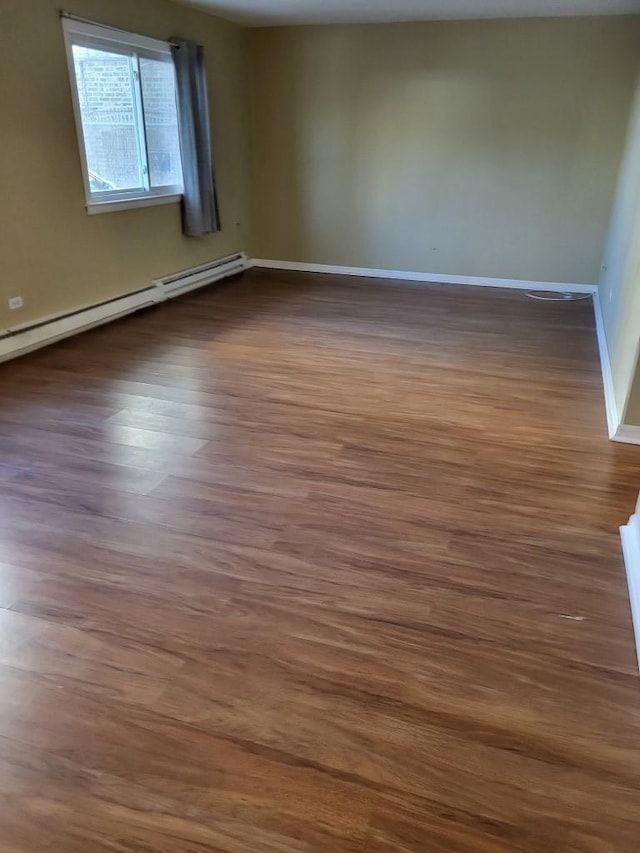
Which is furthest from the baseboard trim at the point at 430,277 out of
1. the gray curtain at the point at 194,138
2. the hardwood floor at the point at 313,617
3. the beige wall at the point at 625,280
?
the hardwood floor at the point at 313,617

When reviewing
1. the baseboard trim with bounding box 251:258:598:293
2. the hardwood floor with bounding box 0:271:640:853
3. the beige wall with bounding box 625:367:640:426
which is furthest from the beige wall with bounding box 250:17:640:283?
the beige wall with bounding box 625:367:640:426

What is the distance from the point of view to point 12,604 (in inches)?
78.1

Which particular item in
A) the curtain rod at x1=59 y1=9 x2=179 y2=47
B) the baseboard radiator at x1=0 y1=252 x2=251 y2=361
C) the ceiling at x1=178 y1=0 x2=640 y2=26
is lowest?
the baseboard radiator at x1=0 y1=252 x2=251 y2=361

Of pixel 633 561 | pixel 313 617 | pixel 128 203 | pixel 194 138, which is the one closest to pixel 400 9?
Result: pixel 194 138

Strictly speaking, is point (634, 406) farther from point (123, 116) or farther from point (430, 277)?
point (123, 116)

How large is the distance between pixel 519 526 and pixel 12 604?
68.1 inches

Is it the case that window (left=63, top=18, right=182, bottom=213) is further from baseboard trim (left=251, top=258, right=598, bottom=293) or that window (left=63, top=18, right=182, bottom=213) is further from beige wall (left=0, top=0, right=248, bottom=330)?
baseboard trim (left=251, top=258, right=598, bottom=293)

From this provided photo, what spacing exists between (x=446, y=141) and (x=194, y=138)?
2262mm

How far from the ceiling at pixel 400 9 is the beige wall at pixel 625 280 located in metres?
0.75

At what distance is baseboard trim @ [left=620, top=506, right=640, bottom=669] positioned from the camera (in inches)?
75.5

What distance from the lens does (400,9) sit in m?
5.14

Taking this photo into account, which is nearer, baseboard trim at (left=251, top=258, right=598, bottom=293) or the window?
the window

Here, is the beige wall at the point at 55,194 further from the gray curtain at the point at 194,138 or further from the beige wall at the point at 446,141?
the beige wall at the point at 446,141

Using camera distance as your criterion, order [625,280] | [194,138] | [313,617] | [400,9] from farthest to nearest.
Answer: [194,138] → [400,9] → [625,280] → [313,617]
